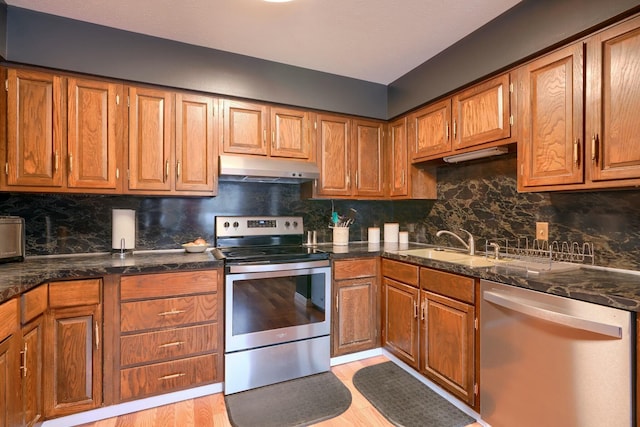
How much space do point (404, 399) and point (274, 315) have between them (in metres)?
1.03

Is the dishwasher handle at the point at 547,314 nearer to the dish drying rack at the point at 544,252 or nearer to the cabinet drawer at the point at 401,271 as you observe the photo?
the dish drying rack at the point at 544,252

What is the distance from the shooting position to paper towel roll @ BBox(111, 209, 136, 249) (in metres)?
2.20

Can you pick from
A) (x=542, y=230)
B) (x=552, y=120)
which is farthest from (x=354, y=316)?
(x=552, y=120)

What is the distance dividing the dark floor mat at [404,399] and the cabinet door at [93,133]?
2.24m

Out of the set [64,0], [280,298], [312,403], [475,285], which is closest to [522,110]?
[475,285]

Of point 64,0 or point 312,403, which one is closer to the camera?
point 64,0

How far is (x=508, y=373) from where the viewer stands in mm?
1597

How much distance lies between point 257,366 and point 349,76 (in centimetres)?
247

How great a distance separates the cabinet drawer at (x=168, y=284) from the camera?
1.87 meters

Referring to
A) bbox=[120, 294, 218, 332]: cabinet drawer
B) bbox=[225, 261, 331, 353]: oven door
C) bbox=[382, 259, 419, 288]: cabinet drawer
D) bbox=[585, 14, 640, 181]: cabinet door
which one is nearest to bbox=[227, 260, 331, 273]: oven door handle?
bbox=[225, 261, 331, 353]: oven door

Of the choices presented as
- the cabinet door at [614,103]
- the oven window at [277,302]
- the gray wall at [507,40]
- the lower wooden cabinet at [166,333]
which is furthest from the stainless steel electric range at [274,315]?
the cabinet door at [614,103]

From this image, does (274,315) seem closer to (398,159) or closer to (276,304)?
(276,304)

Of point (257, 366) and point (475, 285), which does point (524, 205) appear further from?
point (257, 366)

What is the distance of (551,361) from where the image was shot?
1405 mm
